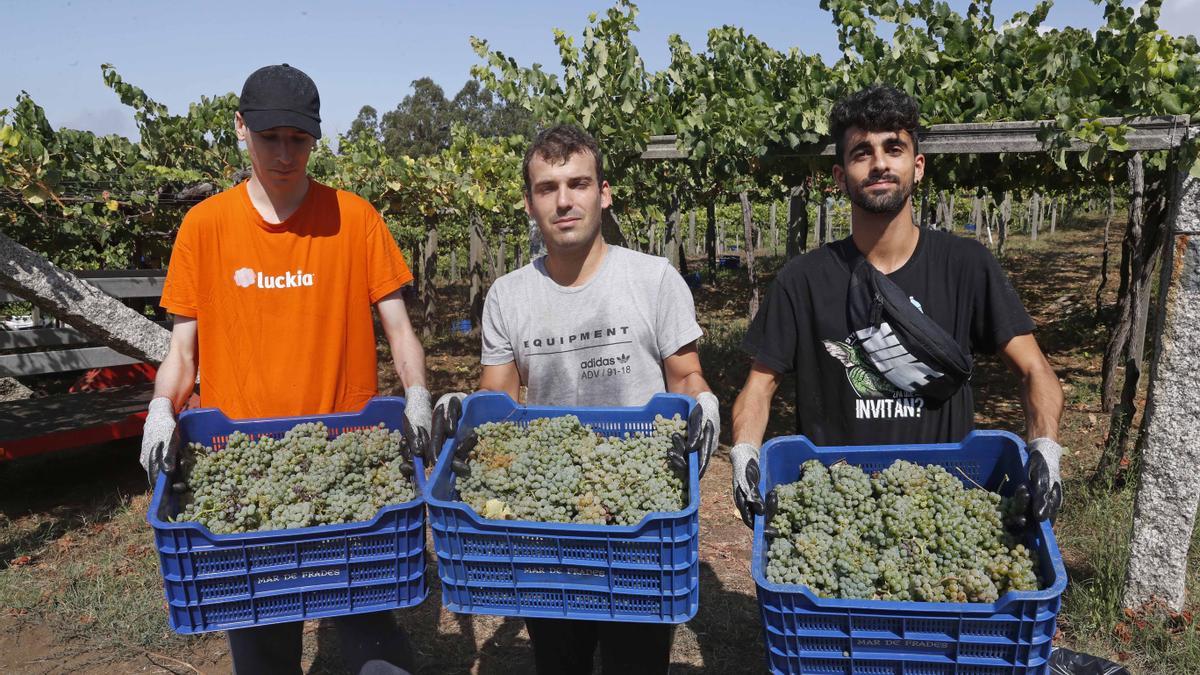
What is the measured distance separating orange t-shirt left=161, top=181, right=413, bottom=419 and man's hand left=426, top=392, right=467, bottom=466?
531mm

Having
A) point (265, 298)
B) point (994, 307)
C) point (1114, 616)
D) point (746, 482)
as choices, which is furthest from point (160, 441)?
point (1114, 616)

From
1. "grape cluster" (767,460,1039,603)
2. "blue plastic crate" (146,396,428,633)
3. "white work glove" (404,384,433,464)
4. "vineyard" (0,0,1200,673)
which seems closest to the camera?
"grape cluster" (767,460,1039,603)

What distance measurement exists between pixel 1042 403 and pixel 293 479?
1950 millimetres

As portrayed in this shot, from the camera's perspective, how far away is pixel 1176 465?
3.53m

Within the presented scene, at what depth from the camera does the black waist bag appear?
2178 mm

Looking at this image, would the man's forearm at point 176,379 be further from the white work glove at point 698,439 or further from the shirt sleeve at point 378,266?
the white work glove at point 698,439

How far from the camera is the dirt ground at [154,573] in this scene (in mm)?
3779

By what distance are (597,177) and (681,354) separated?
1.89ft

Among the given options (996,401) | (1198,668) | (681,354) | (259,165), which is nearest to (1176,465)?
(1198,668)

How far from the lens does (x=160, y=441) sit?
7.00 ft

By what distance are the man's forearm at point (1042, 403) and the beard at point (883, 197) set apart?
1.89 ft

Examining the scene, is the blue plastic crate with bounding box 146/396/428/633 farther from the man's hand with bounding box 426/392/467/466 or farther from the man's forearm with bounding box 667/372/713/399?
the man's forearm with bounding box 667/372/713/399

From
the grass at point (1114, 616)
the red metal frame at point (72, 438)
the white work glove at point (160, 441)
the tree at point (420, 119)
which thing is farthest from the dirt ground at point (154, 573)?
the tree at point (420, 119)

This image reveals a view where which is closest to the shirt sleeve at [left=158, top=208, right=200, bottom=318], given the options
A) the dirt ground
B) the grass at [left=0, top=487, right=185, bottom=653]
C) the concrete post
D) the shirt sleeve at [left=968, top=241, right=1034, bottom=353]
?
the dirt ground
